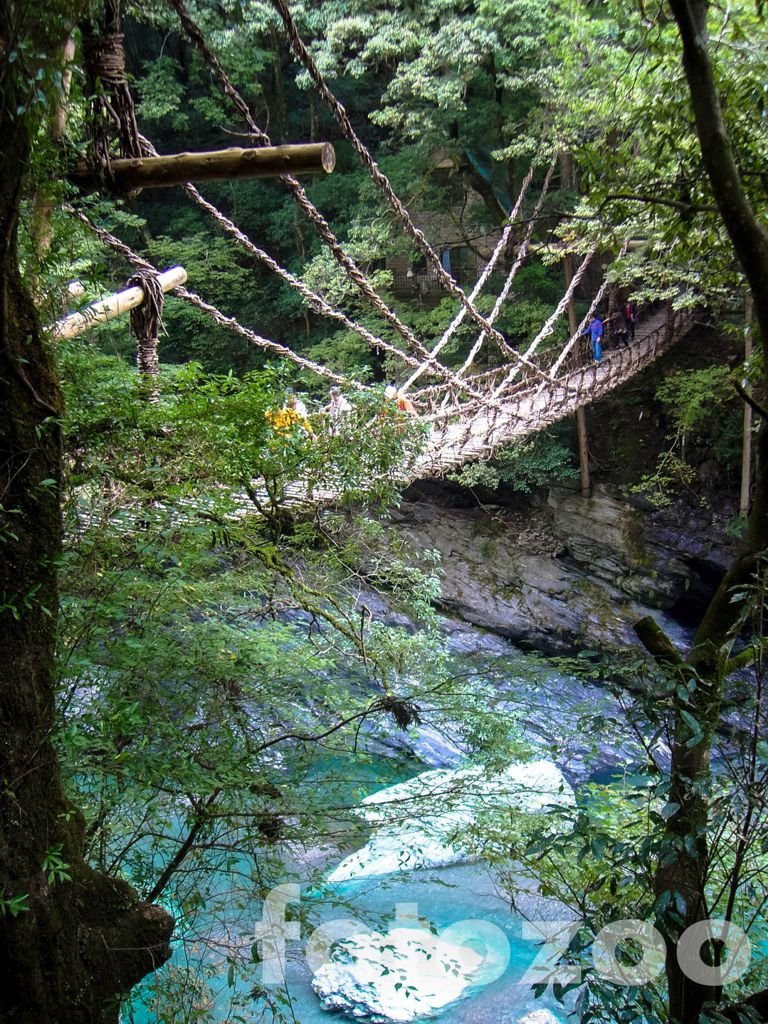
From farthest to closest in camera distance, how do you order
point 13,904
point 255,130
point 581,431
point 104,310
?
point 581,431 → point 255,130 → point 104,310 → point 13,904

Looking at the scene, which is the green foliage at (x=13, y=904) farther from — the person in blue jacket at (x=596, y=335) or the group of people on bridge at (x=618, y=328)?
the person in blue jacket at (x=596, y=335)

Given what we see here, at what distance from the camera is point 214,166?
1.47 metres

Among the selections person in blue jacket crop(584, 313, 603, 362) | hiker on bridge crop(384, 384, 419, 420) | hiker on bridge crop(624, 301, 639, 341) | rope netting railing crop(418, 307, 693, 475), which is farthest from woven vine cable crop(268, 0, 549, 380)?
hiker on bridge crop(624, 301, 639, 341)

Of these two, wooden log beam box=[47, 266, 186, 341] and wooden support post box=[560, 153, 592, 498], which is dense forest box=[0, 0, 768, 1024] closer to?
wooden log beam box=[47, 266, 186, 341]

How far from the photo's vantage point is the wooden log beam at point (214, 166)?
1403 mm

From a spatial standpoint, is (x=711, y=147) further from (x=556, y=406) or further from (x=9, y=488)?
(x=556, y=406)

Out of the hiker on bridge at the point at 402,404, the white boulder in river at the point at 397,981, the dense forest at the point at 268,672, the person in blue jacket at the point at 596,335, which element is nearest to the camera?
the dense forest at the point at 268,672

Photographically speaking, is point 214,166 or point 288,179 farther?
point 288,179

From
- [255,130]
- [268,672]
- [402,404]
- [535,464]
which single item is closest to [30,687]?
[268,672]

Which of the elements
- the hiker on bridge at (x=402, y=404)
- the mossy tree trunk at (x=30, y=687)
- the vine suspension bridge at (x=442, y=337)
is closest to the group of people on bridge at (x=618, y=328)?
the vine suspension bridge at (x=442, y=337)

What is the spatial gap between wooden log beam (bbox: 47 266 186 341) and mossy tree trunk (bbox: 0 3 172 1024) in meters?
0.22

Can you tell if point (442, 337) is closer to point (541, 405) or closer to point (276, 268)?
point (541, 405)

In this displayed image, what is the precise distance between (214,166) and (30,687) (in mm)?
984

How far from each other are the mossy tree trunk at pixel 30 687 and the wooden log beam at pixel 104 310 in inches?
8.8
